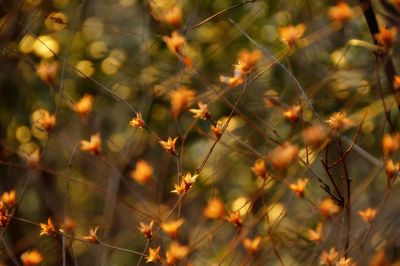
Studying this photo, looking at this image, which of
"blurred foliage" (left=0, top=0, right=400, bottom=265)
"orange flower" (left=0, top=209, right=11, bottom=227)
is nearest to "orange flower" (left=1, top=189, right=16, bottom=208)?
"orange flower" (left=0, top=209, right=11, bottom=227)

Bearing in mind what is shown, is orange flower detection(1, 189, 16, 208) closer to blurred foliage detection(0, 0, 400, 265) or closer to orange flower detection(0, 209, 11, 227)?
orange flower detection(0, 209, 11, 227)

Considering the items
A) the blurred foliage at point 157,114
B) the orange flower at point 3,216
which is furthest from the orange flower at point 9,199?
the blurred foliage at point 157,114

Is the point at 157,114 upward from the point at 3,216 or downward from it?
downward

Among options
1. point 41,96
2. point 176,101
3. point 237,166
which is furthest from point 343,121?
point 41,96

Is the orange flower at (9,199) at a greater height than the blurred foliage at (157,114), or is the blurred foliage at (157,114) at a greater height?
the orange flower at (9,199)

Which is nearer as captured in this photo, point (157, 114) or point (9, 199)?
point (9, 199)

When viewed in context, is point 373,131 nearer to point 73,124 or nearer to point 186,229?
point 186,229

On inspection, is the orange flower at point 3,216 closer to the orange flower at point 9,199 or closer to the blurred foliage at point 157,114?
the orange flower at point 9,199

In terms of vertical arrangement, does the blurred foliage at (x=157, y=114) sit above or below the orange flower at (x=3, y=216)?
below

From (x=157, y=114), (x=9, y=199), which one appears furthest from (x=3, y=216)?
(x=157, y=114)

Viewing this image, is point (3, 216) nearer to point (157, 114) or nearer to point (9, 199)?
point (9, 199)

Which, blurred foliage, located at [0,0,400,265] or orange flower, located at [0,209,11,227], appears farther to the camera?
blurred foliage, located at [0,0,400,265]

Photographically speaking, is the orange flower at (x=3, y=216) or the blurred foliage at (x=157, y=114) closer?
the orange flower at (x=3, y=216)
